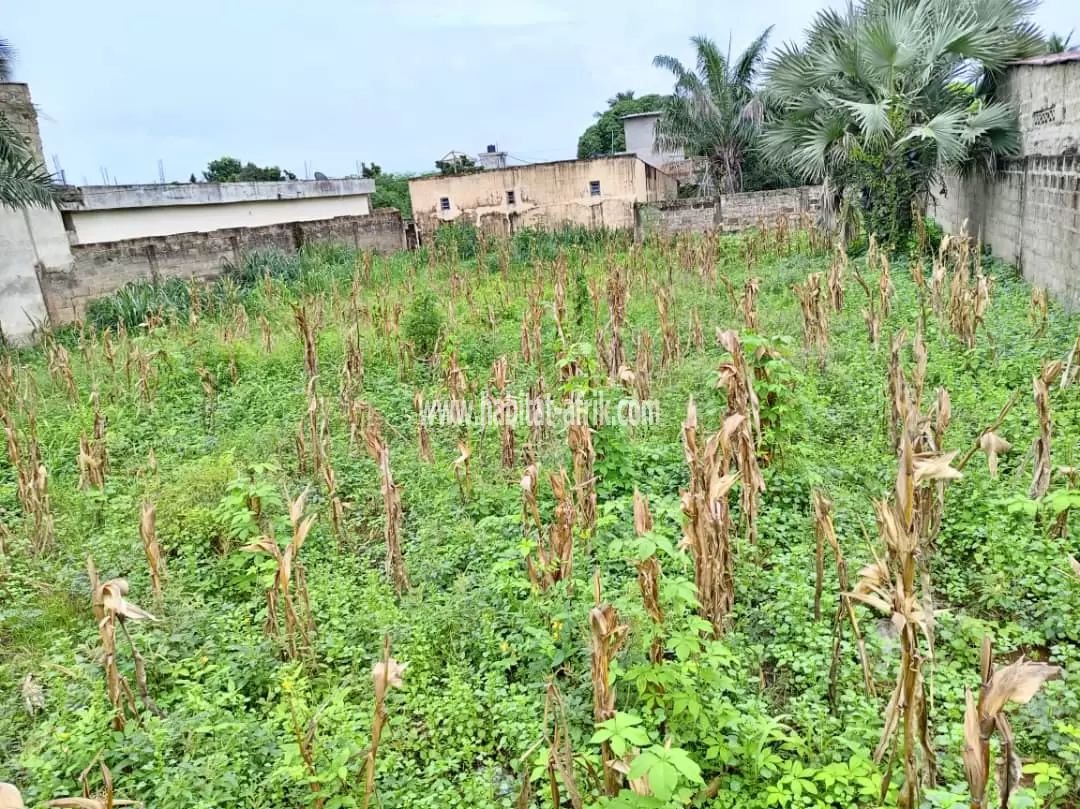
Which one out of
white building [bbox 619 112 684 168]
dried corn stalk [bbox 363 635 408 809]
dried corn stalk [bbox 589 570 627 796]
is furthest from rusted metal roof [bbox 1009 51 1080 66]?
white building [bbox 619 112 684 168]

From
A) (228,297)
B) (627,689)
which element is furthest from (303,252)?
(627,689)

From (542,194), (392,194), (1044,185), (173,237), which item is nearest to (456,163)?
(392,194)

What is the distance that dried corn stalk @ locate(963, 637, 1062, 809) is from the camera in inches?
52.7

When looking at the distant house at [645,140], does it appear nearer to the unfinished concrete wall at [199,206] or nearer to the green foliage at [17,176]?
the unfinished concrete wall at [199,206]

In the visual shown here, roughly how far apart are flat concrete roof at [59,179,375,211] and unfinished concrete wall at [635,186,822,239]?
7749 mm

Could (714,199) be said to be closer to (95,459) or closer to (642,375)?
(642,375)

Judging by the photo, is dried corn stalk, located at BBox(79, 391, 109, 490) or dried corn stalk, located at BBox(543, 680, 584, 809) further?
dried corn stalk, located at BBox(79, 391, 109, 490)

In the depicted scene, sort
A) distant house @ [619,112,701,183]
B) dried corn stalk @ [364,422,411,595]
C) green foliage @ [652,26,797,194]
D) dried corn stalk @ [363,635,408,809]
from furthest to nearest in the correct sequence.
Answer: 1. distant house @ [619,112,701,183]
2. green foliage @ [652,26,797,194]
3. dried corn stalk @ [364,422,411,595]
4. dried corn stalk @ [363,635,408,809]

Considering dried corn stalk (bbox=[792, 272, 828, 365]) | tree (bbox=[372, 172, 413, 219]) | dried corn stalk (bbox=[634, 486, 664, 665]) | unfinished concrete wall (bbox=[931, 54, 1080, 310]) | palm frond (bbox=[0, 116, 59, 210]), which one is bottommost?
dried corn stalk (bbox=[634, 486, 664, 665])

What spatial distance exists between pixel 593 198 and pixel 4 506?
15.1 meters

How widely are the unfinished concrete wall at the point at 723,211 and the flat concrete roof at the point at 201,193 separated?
7.75 m

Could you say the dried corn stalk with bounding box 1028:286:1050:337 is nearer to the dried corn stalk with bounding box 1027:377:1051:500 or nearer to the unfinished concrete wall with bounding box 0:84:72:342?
the dried corn stalk with bounding box 1027:377:1051:500

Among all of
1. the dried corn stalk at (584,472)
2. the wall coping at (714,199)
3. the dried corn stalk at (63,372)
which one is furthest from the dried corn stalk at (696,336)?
the wall coping at (714,199)

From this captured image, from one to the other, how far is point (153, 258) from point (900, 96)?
10617 millimetres
